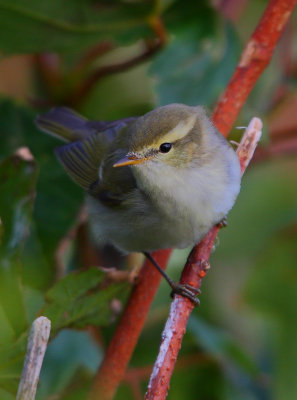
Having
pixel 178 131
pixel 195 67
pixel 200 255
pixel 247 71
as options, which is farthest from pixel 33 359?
pixel 195 67

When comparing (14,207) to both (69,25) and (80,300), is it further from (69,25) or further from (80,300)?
(69,25)

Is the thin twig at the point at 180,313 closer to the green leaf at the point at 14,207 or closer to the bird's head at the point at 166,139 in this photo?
the bird's head at the point at 166,139

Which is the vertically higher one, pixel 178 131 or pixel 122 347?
pixel 178 131

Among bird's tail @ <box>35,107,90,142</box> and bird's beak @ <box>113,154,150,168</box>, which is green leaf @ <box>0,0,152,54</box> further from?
bird's beak @ <box>113,154,150,168</box>

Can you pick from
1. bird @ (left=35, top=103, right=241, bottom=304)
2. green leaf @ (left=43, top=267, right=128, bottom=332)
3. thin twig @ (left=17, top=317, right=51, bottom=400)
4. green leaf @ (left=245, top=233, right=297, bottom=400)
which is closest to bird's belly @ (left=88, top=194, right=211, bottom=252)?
bird @ (left=35, top=103, right=241, bottom=304)

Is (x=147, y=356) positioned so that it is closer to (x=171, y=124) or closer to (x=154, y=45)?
(x=171, y=124)
